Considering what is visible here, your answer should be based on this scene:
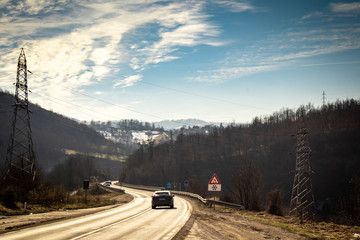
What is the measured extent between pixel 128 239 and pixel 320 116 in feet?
545

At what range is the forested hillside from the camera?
108562 millimetres

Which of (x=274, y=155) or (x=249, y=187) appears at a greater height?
(x=274, y=155)

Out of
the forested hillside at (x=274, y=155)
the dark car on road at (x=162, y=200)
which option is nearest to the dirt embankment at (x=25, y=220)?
the dark car on road at (x=162, y=200)

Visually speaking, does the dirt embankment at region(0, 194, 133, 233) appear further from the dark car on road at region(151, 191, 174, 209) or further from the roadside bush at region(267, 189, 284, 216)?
the roadside bush at region(267, 189, 284, 216)

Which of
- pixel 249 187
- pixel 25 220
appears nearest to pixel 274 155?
pixel 249 187

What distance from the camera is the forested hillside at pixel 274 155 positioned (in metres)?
109

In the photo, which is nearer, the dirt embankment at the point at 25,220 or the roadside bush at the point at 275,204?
the dirt embankment at the point at 25,220

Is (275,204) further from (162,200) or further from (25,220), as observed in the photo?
(25,220)

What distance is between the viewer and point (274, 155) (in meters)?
142

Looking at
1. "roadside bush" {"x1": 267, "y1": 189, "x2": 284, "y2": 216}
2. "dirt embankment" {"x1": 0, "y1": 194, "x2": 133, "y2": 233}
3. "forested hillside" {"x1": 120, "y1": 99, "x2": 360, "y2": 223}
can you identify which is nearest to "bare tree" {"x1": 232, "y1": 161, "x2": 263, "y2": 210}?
"roadside bush" {"x1": 267, "y1": 189, "x2": 284, "y2": 216}

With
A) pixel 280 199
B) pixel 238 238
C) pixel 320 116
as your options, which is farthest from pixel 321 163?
pixel 238 238

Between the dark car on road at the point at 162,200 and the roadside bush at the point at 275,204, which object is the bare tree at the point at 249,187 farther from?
the dark car on road at the point at 162,200

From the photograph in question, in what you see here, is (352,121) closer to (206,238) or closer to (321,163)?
(321,163)

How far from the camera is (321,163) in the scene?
115 m
